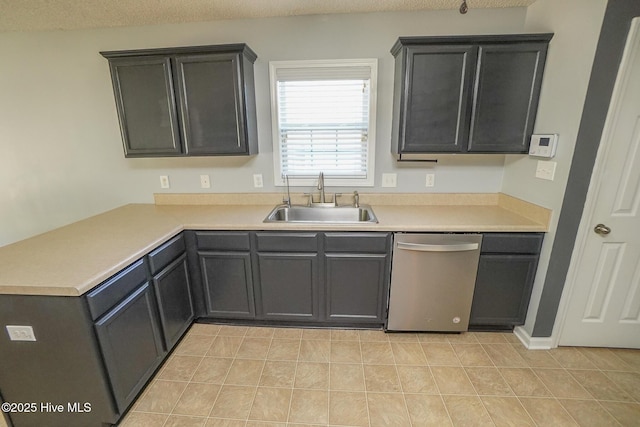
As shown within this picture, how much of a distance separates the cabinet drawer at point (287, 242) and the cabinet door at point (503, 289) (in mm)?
1223

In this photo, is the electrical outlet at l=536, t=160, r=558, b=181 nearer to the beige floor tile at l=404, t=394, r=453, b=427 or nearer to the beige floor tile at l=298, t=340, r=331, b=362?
the beige floor tile at l=404, t=394, r=453, b=427

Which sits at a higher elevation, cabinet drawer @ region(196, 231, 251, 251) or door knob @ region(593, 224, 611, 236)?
door knob @ region(593, 224, 611, 236)

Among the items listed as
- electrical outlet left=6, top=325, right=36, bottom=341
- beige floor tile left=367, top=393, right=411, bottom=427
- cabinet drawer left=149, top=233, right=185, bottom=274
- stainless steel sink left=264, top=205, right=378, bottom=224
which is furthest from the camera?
stainless steel sink left=264, top=205, right=378, bottom=224

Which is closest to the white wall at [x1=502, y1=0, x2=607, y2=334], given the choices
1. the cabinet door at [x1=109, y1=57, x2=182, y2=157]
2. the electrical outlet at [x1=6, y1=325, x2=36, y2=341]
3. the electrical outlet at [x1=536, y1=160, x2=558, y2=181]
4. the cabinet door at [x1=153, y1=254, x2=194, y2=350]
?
the electrical outlet at [x1=536, y1=160, x2=558, y2=181]

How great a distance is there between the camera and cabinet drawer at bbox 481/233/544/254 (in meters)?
1.89

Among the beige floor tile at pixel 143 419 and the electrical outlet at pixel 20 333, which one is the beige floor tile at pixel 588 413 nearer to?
the beige floor tile at pixel 143 419

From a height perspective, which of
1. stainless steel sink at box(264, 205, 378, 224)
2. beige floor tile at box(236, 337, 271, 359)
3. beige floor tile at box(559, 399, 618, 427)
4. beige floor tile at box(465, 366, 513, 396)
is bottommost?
beige floor tile at box(236, 337, 271, 359)

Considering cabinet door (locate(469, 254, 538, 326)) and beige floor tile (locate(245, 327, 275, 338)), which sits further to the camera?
beige floor tile (locate(245, 327, 275, 338))

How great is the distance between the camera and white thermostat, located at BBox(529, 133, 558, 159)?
1.78 m

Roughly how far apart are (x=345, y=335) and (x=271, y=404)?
2.47 feet

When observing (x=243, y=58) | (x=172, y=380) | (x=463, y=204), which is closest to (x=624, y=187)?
(x=463, y=204)

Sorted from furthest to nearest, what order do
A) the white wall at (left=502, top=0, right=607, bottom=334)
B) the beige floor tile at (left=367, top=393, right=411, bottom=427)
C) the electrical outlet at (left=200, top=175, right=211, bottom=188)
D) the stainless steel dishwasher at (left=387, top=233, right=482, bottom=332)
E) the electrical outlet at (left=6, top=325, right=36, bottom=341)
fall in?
the electrical outlet at (left=200, top=175, right=211, bottom=188)
the stainless steel dishwasher at (left=387, top=233, right=482, bottom=332)
the white wall at (left=502, top=0, right=607, bottom=334)
the beige floor tile at (left=367, top=393, right=411, bottom=427)
the electrical outlet at (left=6, top=325, right=36, bottom=341)

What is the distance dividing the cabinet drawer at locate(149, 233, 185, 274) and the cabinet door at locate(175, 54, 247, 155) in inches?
28.7

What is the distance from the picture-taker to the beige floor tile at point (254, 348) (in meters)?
1.93
